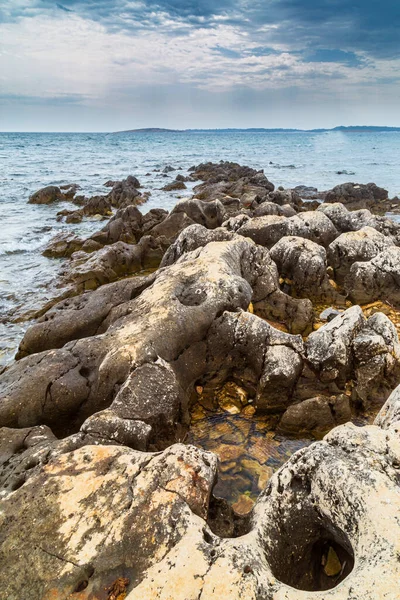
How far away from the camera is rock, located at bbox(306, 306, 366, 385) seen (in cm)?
758

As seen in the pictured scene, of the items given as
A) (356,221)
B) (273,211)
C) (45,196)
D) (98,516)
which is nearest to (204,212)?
(273,211)

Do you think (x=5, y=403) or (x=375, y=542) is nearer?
(x=375, y=542)

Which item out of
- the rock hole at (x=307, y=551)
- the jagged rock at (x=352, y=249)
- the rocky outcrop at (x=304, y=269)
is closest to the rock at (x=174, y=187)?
the jagged rock at (x=352, y=249)

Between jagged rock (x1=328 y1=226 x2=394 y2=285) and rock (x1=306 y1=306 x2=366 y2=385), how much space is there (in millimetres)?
5127

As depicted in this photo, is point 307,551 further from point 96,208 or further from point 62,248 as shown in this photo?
point 96,208

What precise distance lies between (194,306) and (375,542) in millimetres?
5536

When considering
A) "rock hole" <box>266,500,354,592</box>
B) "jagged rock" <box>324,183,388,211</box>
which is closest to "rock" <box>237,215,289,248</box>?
"rock hole" <box>266,500,354,592</box>

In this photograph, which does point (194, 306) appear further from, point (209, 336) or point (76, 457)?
point (76, 457)

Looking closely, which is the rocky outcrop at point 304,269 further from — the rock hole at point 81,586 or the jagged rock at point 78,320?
the rock hole at point 81,586

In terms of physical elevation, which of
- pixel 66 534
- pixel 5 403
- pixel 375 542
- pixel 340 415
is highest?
pixel 375 542

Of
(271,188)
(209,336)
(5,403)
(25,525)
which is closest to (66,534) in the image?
(25,525)

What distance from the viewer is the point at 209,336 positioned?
8.15m

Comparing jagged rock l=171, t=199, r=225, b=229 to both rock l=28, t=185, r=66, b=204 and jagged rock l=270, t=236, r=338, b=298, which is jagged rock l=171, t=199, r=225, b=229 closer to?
jagged rock l=270, t=236, r=338, b=298

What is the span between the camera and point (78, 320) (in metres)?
9.57
